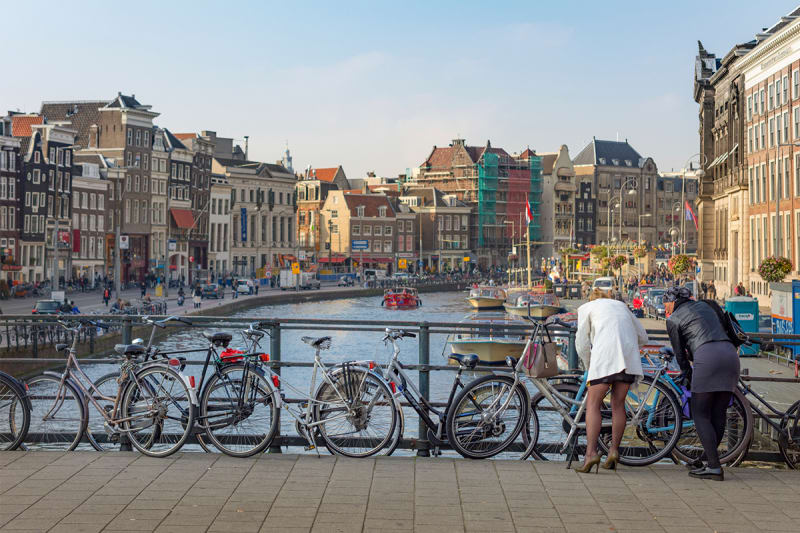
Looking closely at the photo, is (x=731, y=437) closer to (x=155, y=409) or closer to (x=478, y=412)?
(x=478, y=412)

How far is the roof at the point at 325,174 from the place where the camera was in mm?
164137

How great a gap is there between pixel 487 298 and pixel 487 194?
247ft

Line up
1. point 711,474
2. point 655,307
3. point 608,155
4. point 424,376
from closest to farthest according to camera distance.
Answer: point 711,474 → point 424,376 → point 655,307 → point 608,155

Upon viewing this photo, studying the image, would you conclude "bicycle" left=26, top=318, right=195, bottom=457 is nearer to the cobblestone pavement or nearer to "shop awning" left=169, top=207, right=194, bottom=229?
the cobblestone pavement

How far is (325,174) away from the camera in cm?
16588

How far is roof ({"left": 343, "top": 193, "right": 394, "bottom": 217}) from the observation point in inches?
5896

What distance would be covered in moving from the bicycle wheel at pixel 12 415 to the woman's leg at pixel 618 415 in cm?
522

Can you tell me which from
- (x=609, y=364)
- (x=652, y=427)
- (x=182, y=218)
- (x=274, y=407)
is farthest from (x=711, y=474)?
(x=182, y=218)

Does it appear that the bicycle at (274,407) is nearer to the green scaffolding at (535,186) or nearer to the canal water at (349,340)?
the canal water at (349,340)

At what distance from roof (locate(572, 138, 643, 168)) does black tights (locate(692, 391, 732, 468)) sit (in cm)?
17814

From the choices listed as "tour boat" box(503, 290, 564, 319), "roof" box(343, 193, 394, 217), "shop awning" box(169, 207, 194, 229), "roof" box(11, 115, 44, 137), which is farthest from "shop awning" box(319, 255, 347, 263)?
"tour boat" box(503, 290, 564, 319)

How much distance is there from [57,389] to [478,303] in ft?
282

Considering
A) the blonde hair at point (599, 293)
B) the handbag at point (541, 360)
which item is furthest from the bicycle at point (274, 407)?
the blonde hair at point (599, 293)

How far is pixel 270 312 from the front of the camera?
8544 cm
